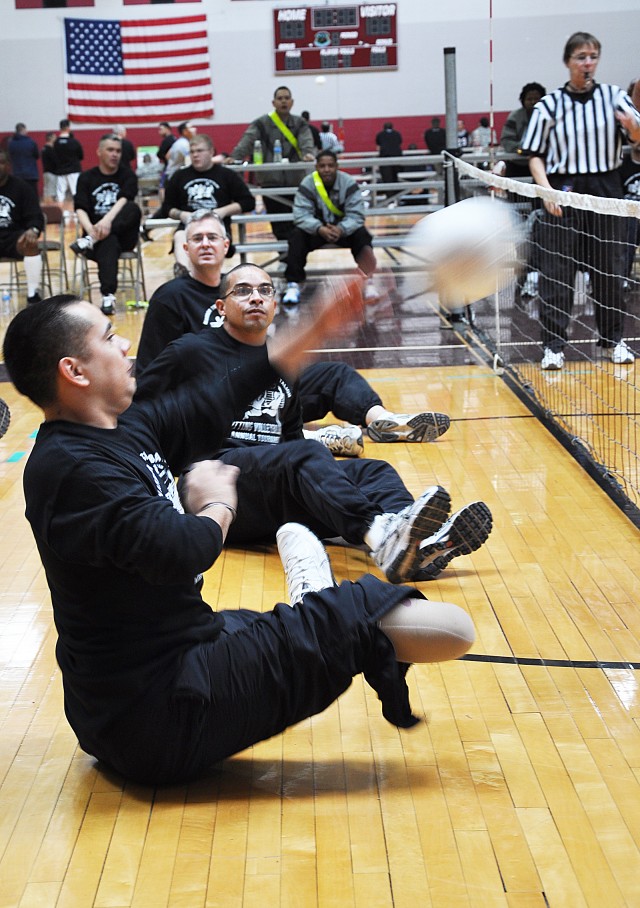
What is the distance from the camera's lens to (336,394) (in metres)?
5.93

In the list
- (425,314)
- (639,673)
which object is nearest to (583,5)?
(425,314)

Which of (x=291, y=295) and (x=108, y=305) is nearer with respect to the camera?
(x=108, y=305)

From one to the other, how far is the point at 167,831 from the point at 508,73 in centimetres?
2334

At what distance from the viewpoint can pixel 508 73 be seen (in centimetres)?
2347

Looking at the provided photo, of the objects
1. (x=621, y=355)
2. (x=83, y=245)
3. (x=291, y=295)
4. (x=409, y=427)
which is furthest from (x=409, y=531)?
(x=83, y=245)

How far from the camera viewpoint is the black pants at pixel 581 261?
7051mm

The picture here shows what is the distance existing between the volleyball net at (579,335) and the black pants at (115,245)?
3.55 m

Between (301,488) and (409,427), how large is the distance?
1.83m

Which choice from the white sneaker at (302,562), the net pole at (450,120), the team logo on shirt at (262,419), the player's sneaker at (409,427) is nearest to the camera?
the white sneaker at (302,562)

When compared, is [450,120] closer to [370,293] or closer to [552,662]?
[552,662]

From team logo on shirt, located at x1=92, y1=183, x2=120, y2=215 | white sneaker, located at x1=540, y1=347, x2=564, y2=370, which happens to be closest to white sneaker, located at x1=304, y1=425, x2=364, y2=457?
white sneaker, located at x1=540, y1=347, x2=564, y2=370

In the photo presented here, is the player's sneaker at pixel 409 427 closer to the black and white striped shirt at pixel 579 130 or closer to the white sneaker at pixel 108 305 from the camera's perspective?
the black and white striped shirt at pixel 579 130

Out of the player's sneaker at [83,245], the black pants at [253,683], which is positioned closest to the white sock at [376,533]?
the black pants at [253,683]

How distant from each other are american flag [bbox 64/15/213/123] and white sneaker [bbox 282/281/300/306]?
1402 centimetres
